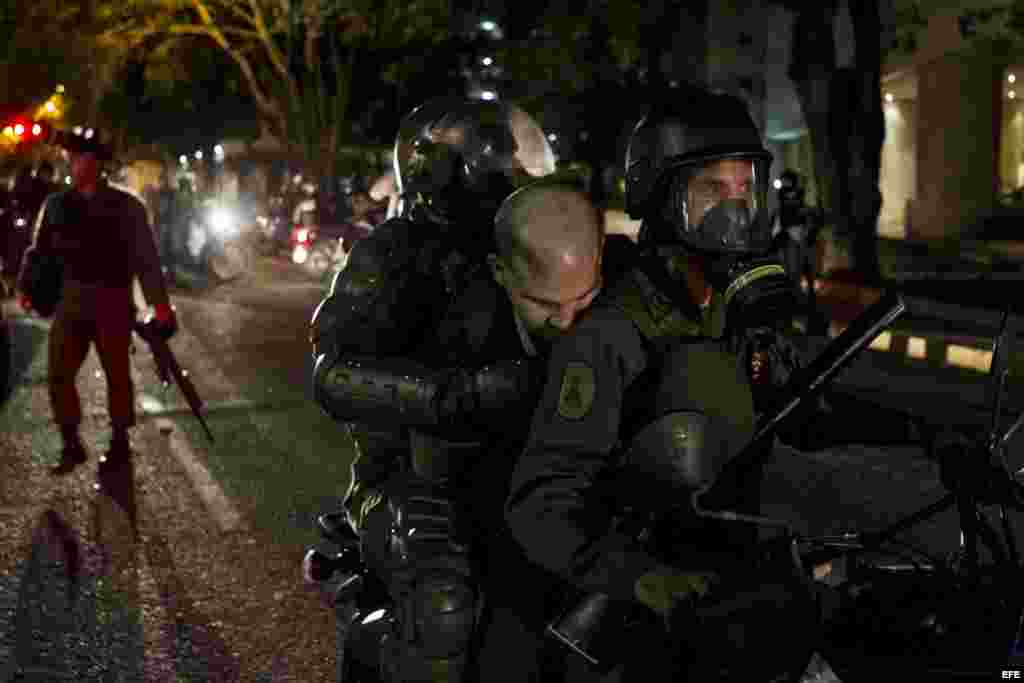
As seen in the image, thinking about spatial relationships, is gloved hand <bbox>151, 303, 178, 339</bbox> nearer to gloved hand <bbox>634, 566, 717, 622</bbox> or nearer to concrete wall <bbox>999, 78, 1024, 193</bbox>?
gloved hand <bbox>634, 566, 717, 622</bbox>

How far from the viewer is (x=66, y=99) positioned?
46.2 meters

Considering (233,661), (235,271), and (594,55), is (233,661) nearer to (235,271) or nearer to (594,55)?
(235,271)

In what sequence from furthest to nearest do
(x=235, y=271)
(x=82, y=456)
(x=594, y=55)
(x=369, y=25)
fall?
(x=369, y=25) → (x=594, y=55) → (x=235, y=271) → (x=82, y=456)

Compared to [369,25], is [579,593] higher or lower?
higher

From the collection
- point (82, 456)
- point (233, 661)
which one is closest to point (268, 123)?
point (82, 456)

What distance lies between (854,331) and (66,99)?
152 feet

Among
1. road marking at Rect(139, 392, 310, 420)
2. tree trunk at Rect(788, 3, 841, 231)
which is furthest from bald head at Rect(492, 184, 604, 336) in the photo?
tree trunk at Rect(788, 3, 841, 231)

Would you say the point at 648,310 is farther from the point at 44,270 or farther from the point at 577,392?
the point at 44,270

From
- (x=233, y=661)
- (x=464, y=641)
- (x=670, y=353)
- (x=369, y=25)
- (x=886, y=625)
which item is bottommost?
(x=369, y=25)

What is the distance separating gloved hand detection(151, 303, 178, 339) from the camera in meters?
8.44

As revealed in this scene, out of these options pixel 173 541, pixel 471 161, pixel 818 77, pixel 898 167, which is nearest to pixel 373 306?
pixel 471 161

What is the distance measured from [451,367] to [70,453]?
19.1 ft

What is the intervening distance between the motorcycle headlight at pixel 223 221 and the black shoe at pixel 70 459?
62.8 feet

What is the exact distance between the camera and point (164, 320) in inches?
334
